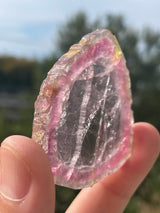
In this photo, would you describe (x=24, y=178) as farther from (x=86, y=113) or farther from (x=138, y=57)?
(x=138, y=57)

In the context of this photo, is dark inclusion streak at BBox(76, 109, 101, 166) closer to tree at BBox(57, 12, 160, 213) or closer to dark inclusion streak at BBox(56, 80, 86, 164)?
dark inclusion streak at BBox(56, 80, 86, 164)

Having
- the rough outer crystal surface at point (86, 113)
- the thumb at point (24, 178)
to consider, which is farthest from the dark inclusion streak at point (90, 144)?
the thumb at point (24, 178)

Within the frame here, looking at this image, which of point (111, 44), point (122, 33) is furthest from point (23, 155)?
point (122, 33)

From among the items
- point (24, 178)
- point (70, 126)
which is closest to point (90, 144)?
point (70, 126)

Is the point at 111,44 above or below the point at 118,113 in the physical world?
above

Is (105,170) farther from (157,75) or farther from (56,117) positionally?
(157,75)
